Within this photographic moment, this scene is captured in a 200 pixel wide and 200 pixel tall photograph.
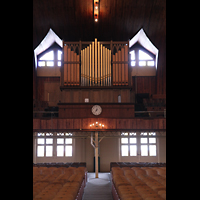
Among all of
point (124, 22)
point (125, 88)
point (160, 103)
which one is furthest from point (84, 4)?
point (160, 103)

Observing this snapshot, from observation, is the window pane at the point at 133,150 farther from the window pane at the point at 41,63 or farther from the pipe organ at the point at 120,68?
the window pane at the point at 41,63

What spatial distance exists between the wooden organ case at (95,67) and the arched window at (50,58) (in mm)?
3740

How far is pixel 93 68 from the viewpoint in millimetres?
16906

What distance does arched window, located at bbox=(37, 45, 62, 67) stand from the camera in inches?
825

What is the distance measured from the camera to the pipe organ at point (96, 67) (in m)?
16.9

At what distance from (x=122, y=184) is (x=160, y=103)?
10.3 meters

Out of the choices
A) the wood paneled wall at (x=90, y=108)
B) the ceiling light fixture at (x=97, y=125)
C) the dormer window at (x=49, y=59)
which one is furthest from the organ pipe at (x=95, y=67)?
the dormer window at (x=49, y=59)

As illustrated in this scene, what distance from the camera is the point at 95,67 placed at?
1692cm

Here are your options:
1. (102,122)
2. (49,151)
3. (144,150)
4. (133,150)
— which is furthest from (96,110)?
(144,150)

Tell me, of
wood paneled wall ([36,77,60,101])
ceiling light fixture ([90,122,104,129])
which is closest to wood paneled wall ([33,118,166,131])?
ceiling light fixture ([90,122,104,129])

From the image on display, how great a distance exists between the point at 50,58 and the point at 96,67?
569cm

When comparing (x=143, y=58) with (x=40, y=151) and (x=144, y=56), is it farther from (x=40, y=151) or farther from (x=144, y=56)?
(x=40, y=151)
